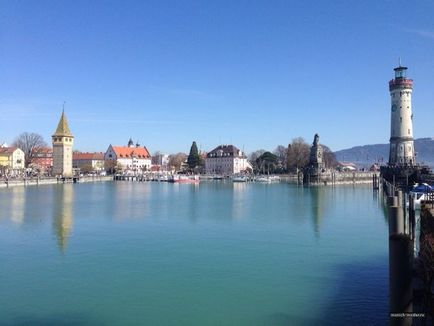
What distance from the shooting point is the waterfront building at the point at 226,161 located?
149 m

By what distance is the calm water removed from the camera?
46.1ft

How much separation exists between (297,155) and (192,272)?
114351 mm

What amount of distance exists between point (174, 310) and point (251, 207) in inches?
1298

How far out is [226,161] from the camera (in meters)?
150

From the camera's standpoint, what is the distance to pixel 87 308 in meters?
14.5

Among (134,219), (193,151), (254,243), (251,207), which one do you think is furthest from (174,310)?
(193,151)

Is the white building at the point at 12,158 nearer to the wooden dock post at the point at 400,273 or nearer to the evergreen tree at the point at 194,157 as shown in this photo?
the evergreen tree at the point at 194,157

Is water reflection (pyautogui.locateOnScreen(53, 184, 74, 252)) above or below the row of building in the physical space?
below

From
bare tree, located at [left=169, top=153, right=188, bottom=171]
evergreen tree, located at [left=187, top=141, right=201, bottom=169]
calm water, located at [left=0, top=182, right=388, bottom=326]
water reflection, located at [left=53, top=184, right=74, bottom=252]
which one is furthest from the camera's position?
bare tree, located at [left=169, top=153, right=188, bottom=171]

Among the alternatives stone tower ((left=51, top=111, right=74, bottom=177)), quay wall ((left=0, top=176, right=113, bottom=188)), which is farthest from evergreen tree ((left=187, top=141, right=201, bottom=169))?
stone tower ((left=51, top=111, right=74, bottom=177))

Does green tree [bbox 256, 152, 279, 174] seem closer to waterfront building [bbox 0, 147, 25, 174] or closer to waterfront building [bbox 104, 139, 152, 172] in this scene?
waterfront building [bbox 104, 139, 152, 172]

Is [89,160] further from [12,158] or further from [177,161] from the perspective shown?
[12,158]

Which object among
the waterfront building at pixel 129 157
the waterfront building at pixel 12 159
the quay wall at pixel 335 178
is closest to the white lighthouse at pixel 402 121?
the quay wall at pixel 335 178

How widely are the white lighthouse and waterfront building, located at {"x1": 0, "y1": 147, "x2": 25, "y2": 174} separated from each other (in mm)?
87351
